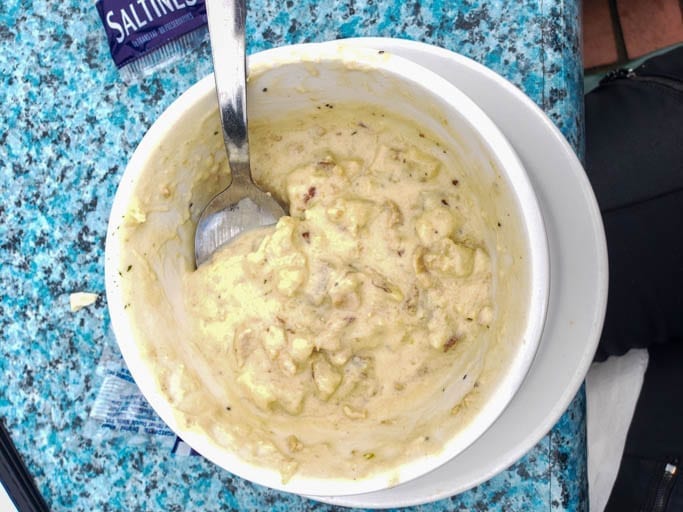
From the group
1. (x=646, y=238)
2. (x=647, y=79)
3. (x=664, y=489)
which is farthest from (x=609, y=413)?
(x=647, y=79)

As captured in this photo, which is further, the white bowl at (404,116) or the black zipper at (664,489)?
the black zipper at (664,489)

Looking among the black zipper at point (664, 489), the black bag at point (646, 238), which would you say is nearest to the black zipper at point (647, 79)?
the black bag at point (646, 238)

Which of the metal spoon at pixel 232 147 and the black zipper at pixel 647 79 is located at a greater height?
the metal spoon at pixel 232 147

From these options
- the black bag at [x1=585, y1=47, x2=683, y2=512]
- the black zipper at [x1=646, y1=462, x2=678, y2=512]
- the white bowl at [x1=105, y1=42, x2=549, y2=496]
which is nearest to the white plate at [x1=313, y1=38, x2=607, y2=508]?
the white bowl at [x1=105, y1=42, x2=549, y2=496]

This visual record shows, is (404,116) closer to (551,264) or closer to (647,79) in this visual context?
(551,264)

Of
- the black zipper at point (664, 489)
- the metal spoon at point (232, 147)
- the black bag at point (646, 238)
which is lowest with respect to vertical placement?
the black zipper at point (664, 489)

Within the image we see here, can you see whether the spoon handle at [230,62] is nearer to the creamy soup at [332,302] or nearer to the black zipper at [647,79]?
the creamy soup at [332,302]
